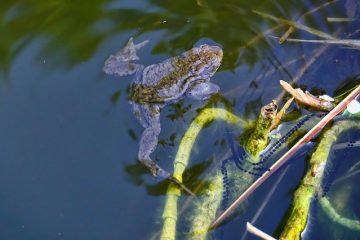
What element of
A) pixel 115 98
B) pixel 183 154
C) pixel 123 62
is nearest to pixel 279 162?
pixel 183 154

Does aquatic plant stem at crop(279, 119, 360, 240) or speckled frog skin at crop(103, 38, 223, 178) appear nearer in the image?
aquatic plant stem at crop(279, 119, 360, 240)

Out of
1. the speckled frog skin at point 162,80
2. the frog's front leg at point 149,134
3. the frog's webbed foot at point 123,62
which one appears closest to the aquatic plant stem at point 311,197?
the frog's front leg at point 149,134

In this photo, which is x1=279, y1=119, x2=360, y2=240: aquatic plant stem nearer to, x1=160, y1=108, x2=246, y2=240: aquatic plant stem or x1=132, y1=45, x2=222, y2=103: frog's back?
x1=160, y1=108, x2=246, y2=240: aquatic plant stem

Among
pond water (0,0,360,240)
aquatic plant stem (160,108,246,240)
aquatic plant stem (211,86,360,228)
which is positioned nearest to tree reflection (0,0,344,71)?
pond water (0,0,360,240)

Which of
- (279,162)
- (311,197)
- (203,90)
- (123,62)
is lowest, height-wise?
(311,197)

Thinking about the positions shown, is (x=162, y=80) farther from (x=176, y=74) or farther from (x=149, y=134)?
(x=149, y=134)
